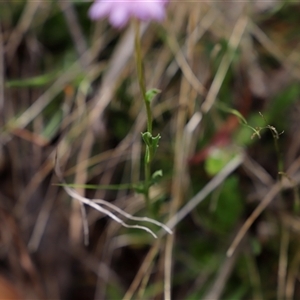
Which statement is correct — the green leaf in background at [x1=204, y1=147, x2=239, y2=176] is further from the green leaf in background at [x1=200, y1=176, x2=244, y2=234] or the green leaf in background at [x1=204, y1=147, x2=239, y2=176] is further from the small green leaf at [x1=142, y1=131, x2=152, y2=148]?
the small green leaf at [x1=142, y1=131, x2=152, y2=148]

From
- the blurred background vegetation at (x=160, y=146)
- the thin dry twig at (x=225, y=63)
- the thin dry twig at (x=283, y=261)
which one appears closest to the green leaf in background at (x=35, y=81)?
the blurred background vegetation at (x=160, y=146)

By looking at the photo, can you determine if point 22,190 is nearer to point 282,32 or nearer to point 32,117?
point 32,117

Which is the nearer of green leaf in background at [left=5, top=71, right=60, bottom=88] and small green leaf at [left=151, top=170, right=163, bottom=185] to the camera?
small green leaf at [left=151, top=170, right=163, bottom=185]

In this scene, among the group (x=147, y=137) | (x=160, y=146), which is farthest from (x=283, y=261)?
(x=147, y=137)

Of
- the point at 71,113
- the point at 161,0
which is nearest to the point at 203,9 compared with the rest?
the point at 71,113

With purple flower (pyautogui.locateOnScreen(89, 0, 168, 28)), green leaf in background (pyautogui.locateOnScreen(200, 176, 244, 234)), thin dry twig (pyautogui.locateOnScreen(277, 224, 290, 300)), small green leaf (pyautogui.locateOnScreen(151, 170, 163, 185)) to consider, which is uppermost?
purple flower (pyautogui.locateOnScreen(89, 0, 168, 28))

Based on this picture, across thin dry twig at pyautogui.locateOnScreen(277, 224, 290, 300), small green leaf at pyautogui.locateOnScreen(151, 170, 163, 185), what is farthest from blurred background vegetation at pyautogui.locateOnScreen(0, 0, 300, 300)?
small green leaf at pyautogui.locateOnScreen(151, 170, 163, 185)

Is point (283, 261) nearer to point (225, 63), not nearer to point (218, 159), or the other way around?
point (218, 159)

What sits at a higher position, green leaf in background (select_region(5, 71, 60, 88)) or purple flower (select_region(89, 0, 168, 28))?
purple flower (select_region(89, 0, 168, 28))
